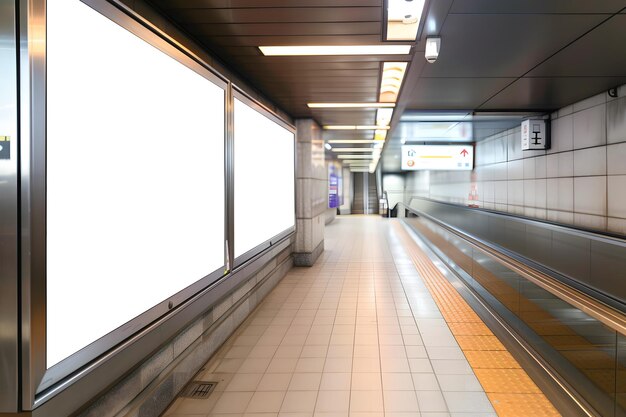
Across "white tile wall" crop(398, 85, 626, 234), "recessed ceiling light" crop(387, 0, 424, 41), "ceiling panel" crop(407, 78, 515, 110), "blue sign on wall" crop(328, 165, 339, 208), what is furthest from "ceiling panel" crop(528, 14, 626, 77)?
"blue sign on wall" crop(328, 165, 339, 208)

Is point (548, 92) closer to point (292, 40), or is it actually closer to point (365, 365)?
point (292, 40)

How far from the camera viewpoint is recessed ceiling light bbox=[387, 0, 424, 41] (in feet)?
9.79

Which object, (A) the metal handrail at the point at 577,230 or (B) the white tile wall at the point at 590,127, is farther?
(B) the white tile wall at the point at 590,127

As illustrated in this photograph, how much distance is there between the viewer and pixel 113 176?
2.05 m

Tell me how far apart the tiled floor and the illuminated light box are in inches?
212

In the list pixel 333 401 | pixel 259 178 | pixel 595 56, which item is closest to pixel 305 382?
pixel 333 401

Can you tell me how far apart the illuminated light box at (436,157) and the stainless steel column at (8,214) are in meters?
10.3

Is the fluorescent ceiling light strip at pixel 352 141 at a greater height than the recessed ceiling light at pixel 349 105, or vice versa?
the fluorescent ceiling light strip at pixel 352 141

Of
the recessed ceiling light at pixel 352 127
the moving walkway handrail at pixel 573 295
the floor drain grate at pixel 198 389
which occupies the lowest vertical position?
the floor drain grate at pixel 198 389

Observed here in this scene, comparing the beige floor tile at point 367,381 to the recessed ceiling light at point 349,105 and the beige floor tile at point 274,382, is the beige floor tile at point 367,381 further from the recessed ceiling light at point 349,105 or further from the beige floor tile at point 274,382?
the recessed ceiling light at point 349,105

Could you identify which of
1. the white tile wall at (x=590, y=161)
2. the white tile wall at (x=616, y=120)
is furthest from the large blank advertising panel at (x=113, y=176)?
the white tile wall at (x=590, y=161)

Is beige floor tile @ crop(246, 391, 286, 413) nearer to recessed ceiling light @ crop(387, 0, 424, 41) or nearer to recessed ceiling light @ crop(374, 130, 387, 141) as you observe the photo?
recessed ceiling light @ crop(387, 0, 424, 41)

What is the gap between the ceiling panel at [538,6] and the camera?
2.93m

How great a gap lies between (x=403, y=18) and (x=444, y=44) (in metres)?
0.78
